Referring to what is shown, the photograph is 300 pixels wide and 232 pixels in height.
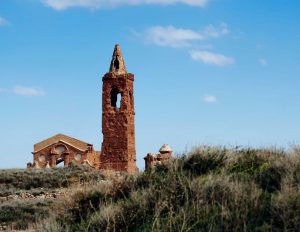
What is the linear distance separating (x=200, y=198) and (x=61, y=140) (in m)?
54.5

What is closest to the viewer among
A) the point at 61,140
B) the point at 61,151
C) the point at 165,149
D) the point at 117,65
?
the point at 165,149

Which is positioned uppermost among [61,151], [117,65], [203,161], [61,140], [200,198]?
[117,65]

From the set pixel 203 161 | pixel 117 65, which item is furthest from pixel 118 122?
pixel 203 161

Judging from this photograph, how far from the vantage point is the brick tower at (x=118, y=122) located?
3973 centimetres

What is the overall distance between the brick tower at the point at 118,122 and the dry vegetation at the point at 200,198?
30371mm

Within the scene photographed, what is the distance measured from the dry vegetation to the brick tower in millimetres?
30371

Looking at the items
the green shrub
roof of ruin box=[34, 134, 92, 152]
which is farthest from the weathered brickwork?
the green shrub

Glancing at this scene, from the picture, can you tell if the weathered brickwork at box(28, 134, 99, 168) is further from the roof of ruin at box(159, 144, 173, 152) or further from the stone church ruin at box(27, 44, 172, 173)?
the roof of ruin at box(159, 144, 173, 152)

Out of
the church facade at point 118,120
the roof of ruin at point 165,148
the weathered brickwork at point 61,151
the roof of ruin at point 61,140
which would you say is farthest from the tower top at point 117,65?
the roof of ruin at point 61,140

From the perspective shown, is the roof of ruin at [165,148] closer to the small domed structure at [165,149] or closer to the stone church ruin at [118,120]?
the small domed structure at [165,149]

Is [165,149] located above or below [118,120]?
below

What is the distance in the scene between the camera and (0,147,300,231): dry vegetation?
20.3 ft

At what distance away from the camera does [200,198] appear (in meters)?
7.09

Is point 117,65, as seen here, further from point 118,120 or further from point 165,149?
point 165,149
